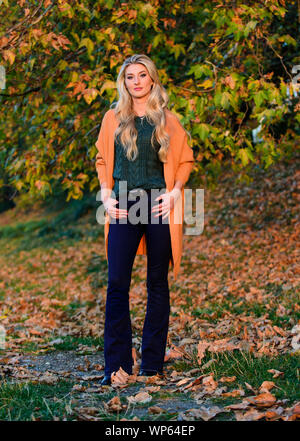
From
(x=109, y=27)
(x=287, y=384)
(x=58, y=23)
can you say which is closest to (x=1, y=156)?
(x=58, y=23)

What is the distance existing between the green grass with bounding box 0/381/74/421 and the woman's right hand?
1.18 m

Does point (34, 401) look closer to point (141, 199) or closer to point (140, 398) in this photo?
point (140, 398)

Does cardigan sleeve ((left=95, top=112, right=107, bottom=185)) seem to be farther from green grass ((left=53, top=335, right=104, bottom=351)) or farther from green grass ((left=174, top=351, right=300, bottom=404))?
green grass ((left=53, top=335, right=104, bottom=351))

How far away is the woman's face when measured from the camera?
388 cm

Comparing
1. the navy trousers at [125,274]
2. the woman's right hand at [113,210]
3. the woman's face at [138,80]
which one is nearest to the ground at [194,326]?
the navy trousers at [125,274]

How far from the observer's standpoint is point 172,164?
3834 millimetres

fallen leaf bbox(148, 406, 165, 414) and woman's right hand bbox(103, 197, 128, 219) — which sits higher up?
woman's right hand bbox(103, 197, 128, 219)

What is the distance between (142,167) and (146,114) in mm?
396

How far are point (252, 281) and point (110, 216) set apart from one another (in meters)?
4.16

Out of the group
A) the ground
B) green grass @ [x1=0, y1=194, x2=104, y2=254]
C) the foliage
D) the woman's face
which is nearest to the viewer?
the ground

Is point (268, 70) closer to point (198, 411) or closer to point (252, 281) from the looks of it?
point (252, 281)

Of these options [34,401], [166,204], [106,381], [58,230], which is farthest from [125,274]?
[58,230]

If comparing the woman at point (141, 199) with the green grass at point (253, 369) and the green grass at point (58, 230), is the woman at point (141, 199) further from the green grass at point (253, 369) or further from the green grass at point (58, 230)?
the green grass at point (58, 230)

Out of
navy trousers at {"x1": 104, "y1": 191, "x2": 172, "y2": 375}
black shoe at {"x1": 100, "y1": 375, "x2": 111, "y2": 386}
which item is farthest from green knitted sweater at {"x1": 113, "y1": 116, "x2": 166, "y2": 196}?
black shoe at {"x1": 100, "y1": 375, "x2": 111, "y2": 386}
